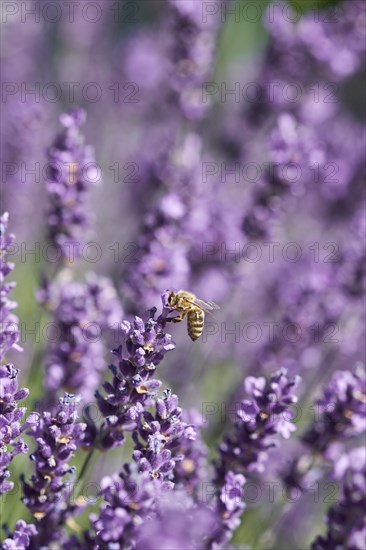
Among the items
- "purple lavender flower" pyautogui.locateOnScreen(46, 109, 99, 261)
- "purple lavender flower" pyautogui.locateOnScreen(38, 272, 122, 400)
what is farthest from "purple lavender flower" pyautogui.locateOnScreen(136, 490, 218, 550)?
"purple lavender flower" pyautogui.locateOnScreen(46, 109, 99, 261)

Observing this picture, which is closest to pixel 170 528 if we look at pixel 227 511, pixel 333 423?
pixel 227 511

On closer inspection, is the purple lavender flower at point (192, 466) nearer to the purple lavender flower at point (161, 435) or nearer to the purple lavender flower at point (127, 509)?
the purple lavender flower at point (161, 435)

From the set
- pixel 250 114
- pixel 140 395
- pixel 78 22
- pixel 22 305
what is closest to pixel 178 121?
pixel 250 114

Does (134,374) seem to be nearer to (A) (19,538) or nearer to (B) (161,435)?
(B) (161,435)

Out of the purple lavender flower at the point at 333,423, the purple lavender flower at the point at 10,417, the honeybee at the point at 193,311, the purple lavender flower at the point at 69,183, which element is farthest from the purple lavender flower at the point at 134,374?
the purple lavender flower at the point at 69,183

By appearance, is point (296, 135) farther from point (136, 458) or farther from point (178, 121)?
point (136, 458)

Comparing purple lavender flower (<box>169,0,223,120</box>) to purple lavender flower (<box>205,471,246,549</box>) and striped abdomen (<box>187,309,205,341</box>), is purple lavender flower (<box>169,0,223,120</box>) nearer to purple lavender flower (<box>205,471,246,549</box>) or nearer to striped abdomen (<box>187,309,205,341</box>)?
striped abdomen (<box>187,309,205,341</box>)
